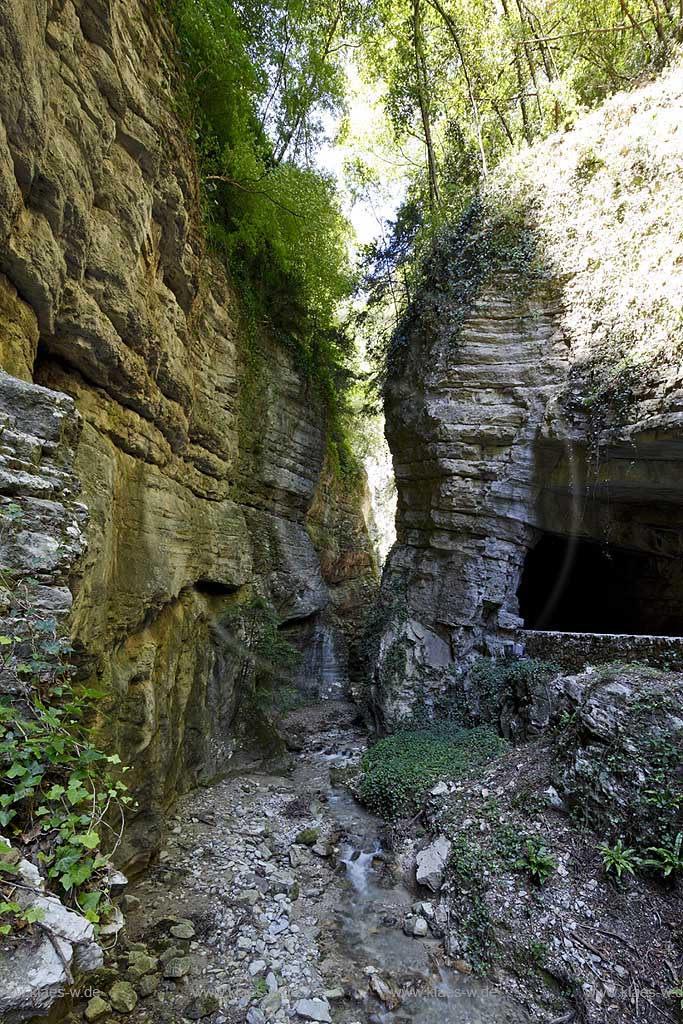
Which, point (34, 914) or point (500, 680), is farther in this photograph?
point (500, 680)

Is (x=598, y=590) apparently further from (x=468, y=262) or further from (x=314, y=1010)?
(x=314, y=1010)

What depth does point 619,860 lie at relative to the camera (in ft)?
16.3

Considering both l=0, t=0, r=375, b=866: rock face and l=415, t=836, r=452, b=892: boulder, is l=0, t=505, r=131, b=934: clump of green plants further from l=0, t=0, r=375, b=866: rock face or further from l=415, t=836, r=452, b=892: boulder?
l=415, t=836, r=452, b=892: boulder

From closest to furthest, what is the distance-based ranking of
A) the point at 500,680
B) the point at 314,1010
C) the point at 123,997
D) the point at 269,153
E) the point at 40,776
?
the point at 40,776 → the point at 123,997 → the point at 314,1010 → the point at 500,680 → the point at 269,153

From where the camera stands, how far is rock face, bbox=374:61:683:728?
7965 millimetres

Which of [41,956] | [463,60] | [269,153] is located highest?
[463,60]

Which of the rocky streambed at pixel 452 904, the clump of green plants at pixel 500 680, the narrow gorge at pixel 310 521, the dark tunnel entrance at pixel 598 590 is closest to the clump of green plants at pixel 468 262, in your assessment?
the narrow gorge at pixel 310 521

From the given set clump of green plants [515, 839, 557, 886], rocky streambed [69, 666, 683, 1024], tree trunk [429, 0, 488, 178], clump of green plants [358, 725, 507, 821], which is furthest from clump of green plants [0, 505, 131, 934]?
tree trunk [429, 0, 488, 178]

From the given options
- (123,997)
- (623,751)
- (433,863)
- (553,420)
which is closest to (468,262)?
(553,420)

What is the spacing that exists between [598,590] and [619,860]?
8.28 meters

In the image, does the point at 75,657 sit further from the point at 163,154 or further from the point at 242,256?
the point at 242,256

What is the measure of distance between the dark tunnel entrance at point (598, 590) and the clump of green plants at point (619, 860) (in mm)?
6116

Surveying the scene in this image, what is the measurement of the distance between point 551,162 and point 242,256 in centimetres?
681

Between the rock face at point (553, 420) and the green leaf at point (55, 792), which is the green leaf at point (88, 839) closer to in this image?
the green leaf at point (55, 792)
